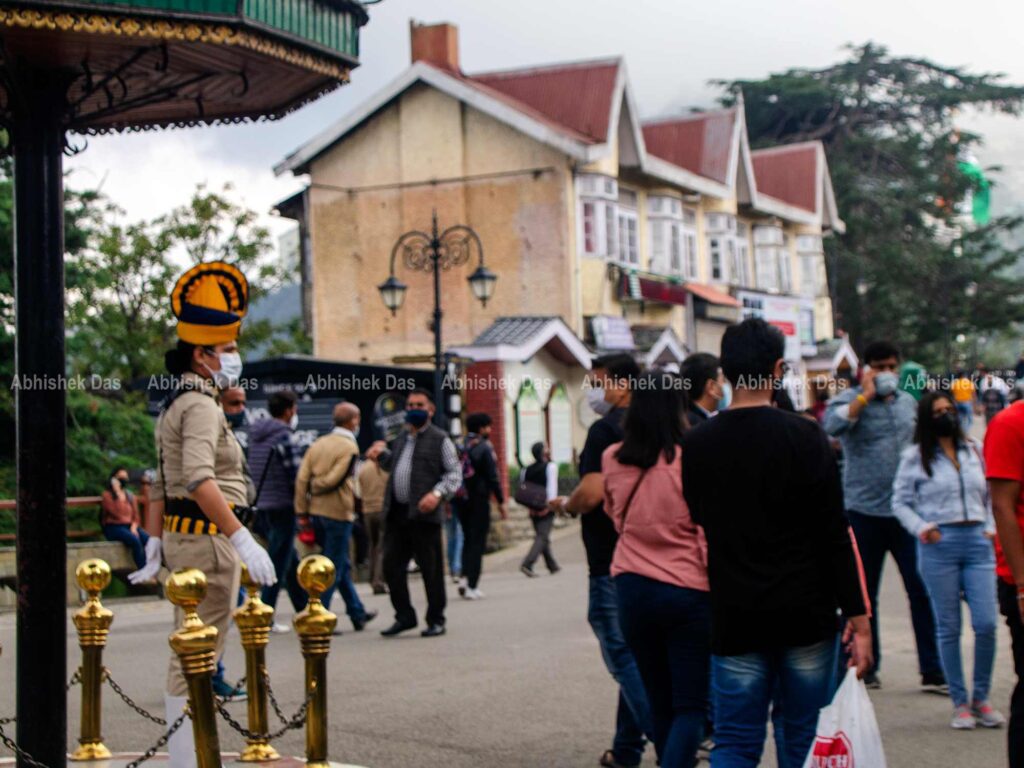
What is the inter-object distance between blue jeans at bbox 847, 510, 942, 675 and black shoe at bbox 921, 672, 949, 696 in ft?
0.06

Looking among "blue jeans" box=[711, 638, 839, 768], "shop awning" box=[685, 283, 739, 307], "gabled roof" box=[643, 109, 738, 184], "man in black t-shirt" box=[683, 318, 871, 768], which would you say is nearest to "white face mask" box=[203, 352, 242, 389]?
"man in black t-shirt" box=[683, 318, 871, 768]

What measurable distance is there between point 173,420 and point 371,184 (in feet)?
88.7

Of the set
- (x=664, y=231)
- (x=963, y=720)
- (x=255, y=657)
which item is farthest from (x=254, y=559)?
(x=664, y=231)

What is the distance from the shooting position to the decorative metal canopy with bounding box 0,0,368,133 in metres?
5.86

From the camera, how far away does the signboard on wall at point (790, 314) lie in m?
41.0

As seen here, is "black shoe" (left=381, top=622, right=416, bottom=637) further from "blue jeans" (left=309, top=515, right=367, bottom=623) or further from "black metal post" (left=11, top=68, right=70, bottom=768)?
"black metal post" (left=11, top=68, right=70, bottom=768)

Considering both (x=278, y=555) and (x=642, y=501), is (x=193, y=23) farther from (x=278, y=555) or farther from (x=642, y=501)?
(x=278, y=555)

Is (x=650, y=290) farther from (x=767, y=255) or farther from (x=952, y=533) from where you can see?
(x=952, y=533)

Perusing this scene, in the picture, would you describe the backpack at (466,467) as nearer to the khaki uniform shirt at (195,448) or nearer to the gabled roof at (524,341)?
the khaki uniform shirt at (195,448)

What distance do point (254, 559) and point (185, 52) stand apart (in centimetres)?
215

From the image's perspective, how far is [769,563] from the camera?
16.5 feet

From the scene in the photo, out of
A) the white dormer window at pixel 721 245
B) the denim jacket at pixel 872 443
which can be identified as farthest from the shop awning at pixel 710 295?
the denim jacket at pixel 872 443

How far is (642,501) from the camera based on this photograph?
6129mm

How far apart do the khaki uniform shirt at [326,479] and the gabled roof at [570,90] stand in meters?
19.6
